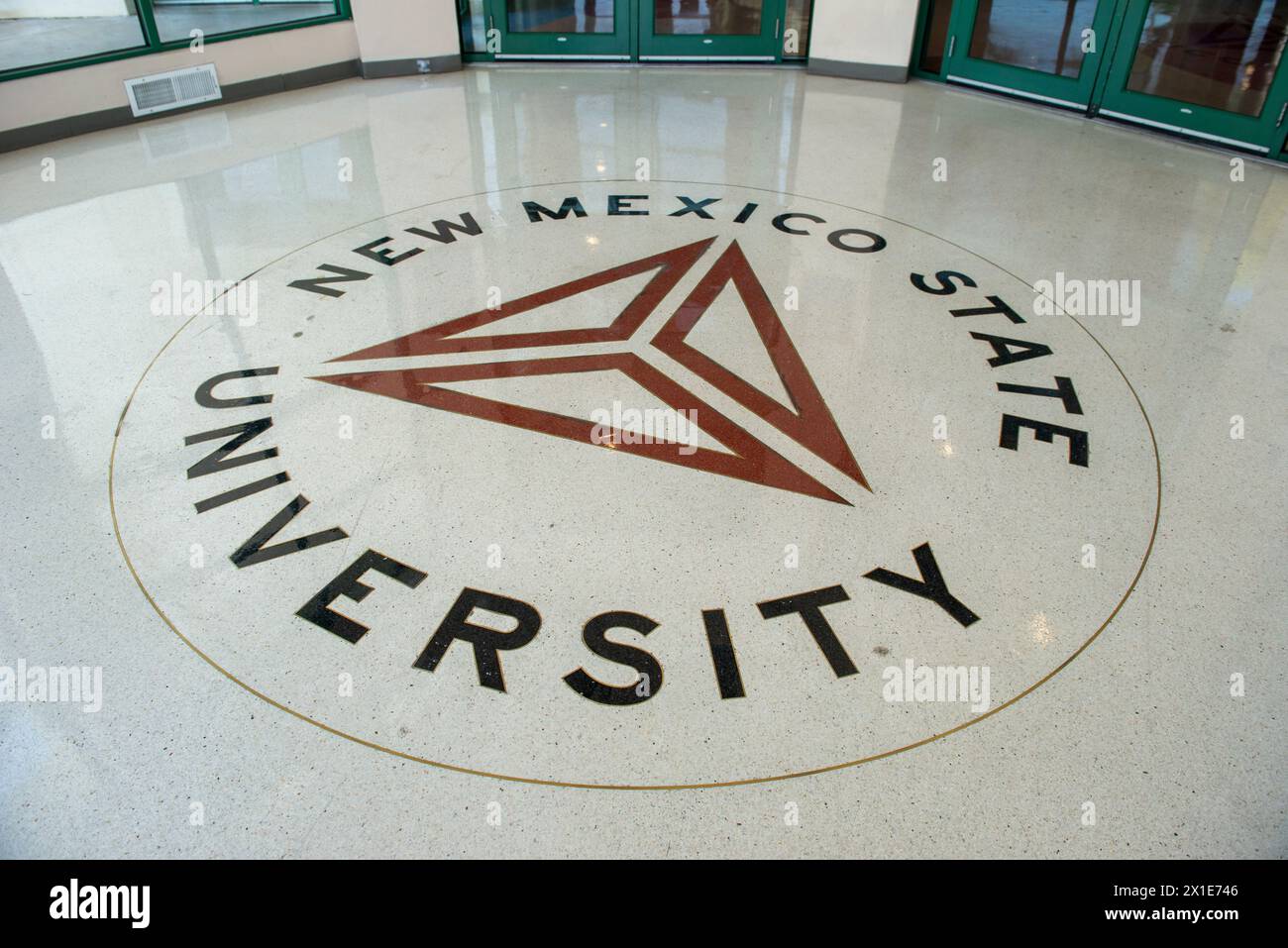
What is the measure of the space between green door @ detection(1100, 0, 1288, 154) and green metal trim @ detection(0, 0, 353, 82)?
6.52 metres

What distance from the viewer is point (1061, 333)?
3.78m

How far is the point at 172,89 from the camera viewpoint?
6734 millimetres

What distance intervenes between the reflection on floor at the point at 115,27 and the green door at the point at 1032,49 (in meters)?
5.60

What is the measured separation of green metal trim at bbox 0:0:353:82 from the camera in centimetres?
604

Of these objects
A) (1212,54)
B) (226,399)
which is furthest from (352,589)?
(1212,54)

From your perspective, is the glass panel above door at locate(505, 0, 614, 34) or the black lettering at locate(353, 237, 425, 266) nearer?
the black lettering at locate(353, 237, 425, 266)

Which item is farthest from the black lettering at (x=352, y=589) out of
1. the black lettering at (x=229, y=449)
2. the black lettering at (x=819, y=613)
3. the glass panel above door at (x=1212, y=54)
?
the glass panel above door at (x=1212, y=54)

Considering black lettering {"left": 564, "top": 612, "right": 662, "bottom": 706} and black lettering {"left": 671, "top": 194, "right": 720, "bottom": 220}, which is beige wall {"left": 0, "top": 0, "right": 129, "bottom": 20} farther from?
black lettering {"left": 564, "top": 612, "right": 662, "bottom": 706}

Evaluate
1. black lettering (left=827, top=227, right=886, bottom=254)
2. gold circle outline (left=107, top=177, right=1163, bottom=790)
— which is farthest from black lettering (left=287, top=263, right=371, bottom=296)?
black lettering (left=827, top=227, right=886, bottom=254)

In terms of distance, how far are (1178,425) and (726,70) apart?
6.09 meters

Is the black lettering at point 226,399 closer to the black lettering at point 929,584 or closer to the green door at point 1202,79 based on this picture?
the black lettering at point 929,584

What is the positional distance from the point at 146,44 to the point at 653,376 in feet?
19.0

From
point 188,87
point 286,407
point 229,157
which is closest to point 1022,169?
point 286,407

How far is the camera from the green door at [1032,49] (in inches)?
263
